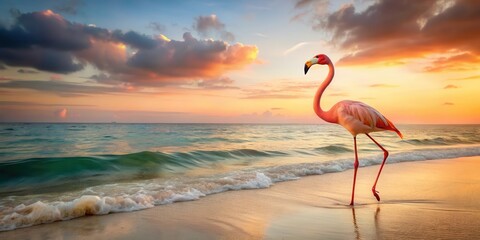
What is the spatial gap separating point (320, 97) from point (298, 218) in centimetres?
248

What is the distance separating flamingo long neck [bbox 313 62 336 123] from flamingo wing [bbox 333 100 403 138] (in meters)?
0.29

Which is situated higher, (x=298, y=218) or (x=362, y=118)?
(x=362, y=118)

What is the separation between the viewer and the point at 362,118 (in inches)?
236

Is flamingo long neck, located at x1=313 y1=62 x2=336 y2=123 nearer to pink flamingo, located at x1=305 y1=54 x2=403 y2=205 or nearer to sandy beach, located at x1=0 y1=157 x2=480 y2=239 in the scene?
pink flamingo, located at x1=305 y1=54 x2=403 y2=205

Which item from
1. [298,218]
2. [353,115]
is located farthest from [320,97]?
[298,218]

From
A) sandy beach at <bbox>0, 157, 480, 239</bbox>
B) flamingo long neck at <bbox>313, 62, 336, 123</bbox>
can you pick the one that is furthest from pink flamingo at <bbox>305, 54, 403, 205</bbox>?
sandy beach at <bbox>0, 157, 480, 239</bbox>

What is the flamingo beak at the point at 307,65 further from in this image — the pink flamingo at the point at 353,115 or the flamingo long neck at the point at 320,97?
the flamingo long neck at the point at 320,97

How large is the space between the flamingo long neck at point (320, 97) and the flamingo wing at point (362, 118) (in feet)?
0.95

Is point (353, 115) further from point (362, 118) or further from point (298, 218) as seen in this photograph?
point (298, 218)

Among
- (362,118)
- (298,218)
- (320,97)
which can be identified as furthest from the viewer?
(320,97)

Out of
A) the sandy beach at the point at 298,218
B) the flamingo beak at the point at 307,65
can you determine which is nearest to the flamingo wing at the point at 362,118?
the flamingo beak at the point at 307,65

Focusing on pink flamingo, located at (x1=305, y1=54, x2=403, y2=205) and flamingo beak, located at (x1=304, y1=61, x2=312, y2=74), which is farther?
pink flamingo, located at (x1=305, y1=54, x2=403, y2=205)

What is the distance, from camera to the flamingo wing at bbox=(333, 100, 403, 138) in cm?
601

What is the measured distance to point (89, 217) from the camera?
5.48 metres
